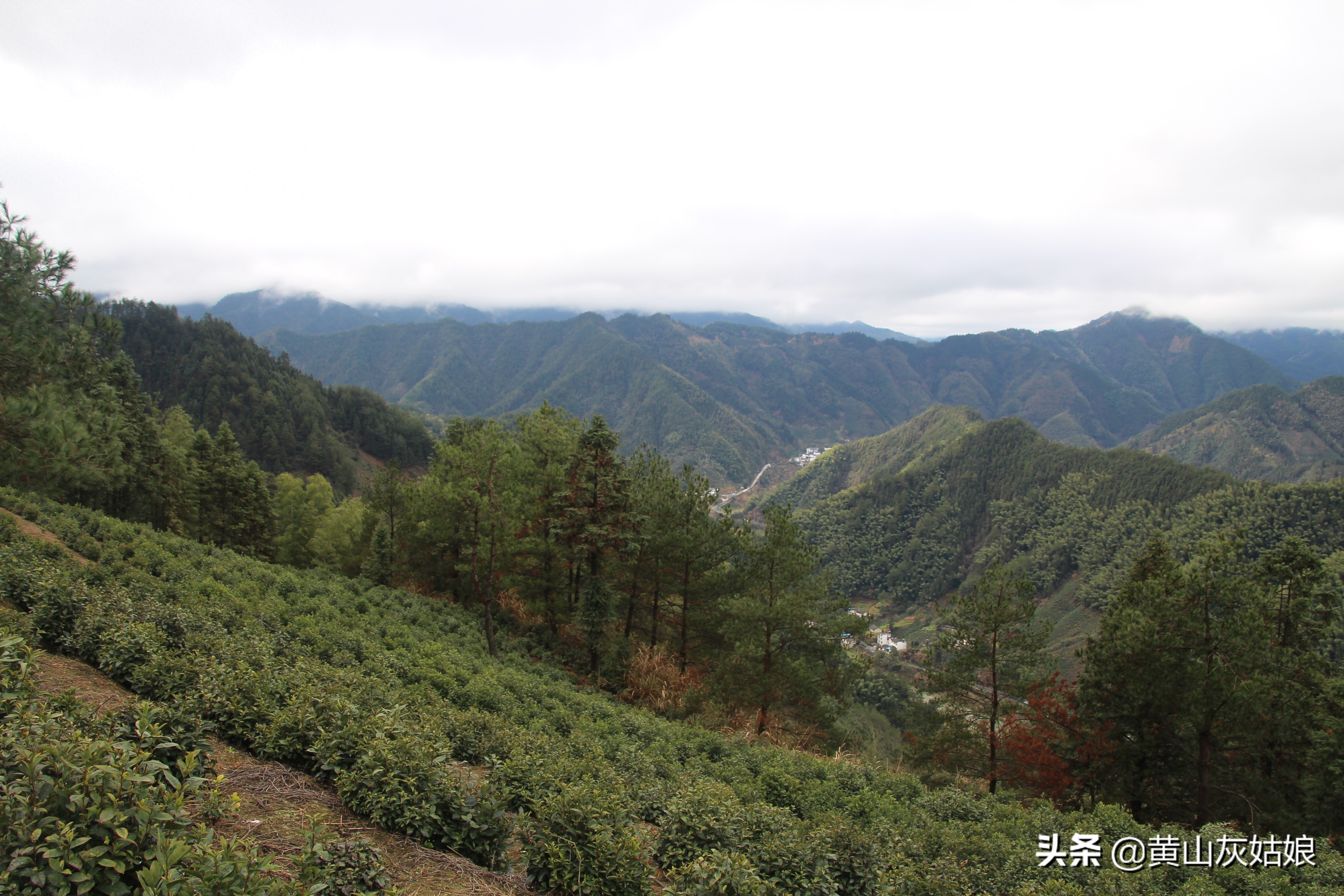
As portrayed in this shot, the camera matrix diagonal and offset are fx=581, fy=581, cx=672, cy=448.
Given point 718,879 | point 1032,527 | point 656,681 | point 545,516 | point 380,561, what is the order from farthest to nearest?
point 1032,527
point 380,561
point 545,516
point 656,681
point 718,879

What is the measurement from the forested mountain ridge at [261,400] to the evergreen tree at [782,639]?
113 metres

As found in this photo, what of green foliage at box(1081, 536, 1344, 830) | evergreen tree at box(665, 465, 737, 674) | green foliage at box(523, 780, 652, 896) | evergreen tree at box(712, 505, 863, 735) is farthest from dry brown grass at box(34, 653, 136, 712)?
green foliage at box(1081, 536, 1344, 830)

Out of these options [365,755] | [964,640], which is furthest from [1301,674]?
[365,755]

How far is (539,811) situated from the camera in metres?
6.56

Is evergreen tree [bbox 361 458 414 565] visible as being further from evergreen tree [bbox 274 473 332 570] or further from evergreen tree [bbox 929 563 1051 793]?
evergreen tree [bbox 929 563 1051 793]

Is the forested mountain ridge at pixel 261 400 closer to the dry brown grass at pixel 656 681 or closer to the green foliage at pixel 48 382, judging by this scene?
the green foliage at pixel 48 382

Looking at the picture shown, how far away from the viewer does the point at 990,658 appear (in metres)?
21.4

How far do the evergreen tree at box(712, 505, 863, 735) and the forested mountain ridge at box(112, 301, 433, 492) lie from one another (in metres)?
113

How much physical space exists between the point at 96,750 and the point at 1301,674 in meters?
29.4

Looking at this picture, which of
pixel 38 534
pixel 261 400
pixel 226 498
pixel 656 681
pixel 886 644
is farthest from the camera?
pixel 886 644

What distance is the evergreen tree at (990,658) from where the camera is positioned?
2091cm

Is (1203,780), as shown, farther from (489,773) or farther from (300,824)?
(300,824)

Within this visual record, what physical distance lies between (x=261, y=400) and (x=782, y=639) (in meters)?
136

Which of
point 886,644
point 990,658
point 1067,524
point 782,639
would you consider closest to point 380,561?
point 782,639
